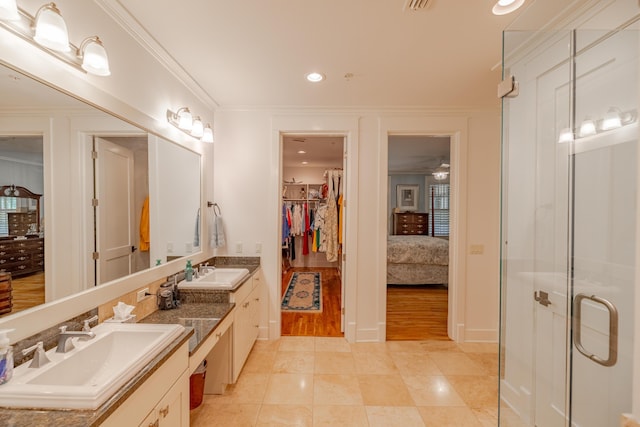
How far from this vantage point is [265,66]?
2135 mm

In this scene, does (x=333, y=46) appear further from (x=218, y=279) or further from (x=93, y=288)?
(x=218, y=279)

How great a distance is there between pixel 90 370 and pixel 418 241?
492 centimetres

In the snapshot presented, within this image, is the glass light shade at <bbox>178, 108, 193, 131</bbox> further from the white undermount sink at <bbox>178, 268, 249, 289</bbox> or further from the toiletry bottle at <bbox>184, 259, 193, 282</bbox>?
the white undermount sink at <bbox>178, 268, 249, 289</bbox>

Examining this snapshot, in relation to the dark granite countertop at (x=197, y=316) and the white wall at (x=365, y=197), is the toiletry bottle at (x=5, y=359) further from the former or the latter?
the white wall at (x=365, y=197)

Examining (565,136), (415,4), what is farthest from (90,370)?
(565,136)

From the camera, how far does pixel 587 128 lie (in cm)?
140

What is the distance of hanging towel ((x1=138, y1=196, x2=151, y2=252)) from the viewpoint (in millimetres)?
1840

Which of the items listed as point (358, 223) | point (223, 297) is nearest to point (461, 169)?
point (358, 223)

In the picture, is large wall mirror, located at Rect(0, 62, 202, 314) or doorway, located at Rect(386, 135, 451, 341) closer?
large wall mirror, located at Rect(0, 62, 202, 314)

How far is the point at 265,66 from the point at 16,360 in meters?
2.21

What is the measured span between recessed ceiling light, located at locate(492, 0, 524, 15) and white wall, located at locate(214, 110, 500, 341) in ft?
4.61

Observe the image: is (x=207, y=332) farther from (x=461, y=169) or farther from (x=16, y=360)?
(x=461, y=169)

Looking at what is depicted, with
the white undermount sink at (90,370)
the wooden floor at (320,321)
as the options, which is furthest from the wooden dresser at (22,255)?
the wooden floor at (320,321)

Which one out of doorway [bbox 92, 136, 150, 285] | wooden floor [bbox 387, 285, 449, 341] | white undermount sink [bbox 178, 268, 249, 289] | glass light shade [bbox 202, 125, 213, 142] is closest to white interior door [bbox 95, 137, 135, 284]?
doorway [bbox 92, 136, 150, 285]
